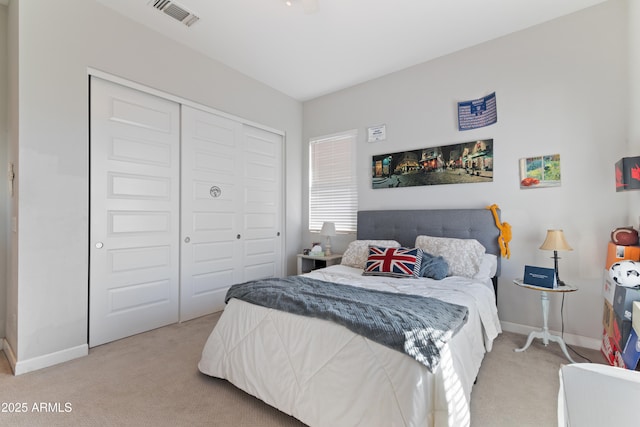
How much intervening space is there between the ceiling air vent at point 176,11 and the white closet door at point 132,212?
2.58ft

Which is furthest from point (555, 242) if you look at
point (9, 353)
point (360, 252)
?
point (9, 353)

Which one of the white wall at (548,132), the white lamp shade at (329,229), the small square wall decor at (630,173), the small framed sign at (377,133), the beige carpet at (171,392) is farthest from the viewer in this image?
the white lamp shade at (329,229)

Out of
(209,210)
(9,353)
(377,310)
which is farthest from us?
(209,210)

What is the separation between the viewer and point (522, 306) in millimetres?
Answer: 2850

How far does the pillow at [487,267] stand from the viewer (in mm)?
2557

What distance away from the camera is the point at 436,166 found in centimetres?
333

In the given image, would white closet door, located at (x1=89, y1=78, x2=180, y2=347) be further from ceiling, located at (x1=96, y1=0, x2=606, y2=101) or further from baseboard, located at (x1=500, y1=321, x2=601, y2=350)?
baseboard, located at (x1=500, y1=321, x2=601, y2=350)

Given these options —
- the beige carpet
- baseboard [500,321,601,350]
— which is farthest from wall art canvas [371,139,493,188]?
the beige carpet

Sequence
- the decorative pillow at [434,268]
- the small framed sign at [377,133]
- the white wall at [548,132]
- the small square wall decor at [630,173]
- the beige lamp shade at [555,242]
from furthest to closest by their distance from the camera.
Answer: the small framed sign at [377,133], the decorative pillow at [434,268], the white wall at [548,132], the beige lamp shade at [555,242], the small square wall decor at [630,173]

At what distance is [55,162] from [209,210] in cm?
142

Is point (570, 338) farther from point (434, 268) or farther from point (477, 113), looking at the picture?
point (477, 113)

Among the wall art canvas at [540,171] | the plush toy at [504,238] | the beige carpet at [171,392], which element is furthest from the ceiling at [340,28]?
the beige carpet at [171,392]

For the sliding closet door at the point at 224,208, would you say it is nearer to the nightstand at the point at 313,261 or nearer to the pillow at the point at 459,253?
the nightstand at the point at 313,261

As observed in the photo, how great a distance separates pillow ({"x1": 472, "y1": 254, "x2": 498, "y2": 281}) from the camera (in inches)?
101
